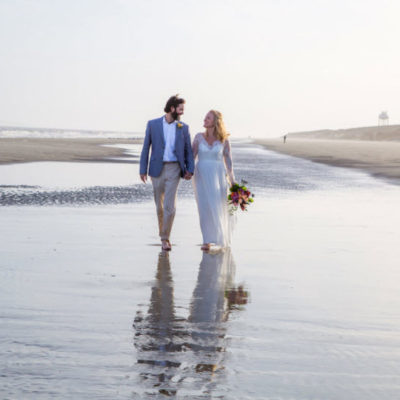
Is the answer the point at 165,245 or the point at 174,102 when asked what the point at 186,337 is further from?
the point at 174,102

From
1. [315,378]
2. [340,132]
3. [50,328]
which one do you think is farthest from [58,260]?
[340,132]

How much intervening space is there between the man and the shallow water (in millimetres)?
623

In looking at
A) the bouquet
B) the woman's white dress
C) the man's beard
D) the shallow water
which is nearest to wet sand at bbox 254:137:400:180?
the bouquet

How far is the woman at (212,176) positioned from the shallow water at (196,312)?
1.22 ft

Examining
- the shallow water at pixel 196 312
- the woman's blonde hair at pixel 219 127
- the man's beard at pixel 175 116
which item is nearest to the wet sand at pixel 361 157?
the woman's blonde hair at pixel 219 127

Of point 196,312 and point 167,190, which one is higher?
point 167,190

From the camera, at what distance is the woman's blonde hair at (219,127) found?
339 inches

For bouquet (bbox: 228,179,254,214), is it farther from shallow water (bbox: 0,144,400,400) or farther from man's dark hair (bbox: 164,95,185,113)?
man's dark hair (bbox: 164,95,185,113)

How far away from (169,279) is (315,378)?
289cm

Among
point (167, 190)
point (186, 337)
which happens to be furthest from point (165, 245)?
point (186, 337)

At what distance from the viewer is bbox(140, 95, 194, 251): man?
8406mm

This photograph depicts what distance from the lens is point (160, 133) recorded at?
848cm

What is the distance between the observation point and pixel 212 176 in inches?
343

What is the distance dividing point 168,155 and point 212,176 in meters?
0.65
